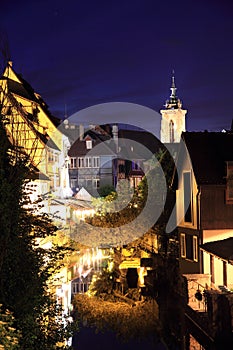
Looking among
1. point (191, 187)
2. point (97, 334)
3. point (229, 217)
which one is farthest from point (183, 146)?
point (97, 334)

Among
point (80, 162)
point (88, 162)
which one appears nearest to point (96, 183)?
point (88, 162)

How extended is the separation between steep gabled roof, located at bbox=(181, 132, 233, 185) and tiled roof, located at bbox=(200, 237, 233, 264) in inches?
109

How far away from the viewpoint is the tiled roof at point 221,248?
692 inches

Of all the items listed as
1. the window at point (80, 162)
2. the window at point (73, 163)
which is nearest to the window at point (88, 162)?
the window at point (80, 162)

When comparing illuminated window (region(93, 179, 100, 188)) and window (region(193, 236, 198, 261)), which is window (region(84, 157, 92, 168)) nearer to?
illuminated window (region(93, 179, 100, 188))

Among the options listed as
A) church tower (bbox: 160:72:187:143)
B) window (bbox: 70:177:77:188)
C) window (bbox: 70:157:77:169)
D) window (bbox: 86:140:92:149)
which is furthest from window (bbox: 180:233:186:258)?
church tower (bbox: 160:72:187:143)

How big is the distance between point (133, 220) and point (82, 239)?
431 cm

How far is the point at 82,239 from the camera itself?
36.3 meters

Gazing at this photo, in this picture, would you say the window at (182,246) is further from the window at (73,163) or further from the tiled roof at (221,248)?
the window at (73,163)

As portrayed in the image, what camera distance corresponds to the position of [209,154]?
23.4 m

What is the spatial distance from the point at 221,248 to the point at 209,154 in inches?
217

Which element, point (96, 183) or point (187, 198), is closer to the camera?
point (187, 198)

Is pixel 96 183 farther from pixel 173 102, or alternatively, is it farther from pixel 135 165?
pixel 173 102

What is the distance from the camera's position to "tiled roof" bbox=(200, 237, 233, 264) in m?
17.6
